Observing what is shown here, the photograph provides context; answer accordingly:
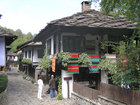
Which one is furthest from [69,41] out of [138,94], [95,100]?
[138,94]

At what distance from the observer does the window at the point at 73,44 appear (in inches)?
504

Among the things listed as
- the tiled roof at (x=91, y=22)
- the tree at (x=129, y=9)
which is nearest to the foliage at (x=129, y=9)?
the tree at (x=129, y=9)

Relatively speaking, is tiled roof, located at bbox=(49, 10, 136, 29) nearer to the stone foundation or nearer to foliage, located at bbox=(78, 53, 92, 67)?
foliage, located at bbox=(78, 53, 92, 67)

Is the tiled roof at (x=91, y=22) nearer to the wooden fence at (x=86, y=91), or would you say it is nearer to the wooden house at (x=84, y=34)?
the wooden house at (x=84, y=34)

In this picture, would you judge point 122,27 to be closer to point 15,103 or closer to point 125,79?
point 125,79

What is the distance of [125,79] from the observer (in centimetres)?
727

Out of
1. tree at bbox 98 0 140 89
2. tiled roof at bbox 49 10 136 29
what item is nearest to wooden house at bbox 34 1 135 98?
tiled roof at bbox 49 10 136 29

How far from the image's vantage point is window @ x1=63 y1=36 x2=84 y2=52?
1280 centimetres

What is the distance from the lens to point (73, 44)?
510 inches

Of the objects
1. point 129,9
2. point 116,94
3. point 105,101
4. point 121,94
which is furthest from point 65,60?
point 129,9

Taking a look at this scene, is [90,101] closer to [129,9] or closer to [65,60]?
[65,60]

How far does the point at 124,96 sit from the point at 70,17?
7.81 m

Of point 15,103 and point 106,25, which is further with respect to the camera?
point 106,25

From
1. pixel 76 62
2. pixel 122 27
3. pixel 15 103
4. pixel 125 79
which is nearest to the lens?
pixel 125 79
